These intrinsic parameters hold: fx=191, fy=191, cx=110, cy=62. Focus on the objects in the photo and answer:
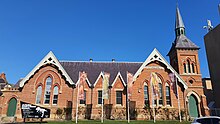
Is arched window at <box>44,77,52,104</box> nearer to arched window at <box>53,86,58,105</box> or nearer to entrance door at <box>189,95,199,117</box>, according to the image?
arched window at <box>53,86,58,105</box>

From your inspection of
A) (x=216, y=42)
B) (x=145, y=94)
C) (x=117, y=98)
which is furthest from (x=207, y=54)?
(x=117, y=98)

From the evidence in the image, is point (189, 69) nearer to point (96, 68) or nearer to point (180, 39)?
point (180, 39)

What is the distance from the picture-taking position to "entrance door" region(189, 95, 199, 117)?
1144 inches

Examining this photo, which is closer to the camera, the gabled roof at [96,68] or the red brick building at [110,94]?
the red brick building at [110,94]

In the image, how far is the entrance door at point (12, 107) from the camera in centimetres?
2719

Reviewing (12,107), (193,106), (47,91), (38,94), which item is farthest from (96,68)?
(193,106)

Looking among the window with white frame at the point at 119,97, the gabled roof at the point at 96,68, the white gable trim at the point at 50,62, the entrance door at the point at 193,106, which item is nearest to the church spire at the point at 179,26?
the gabled roof at the point at 96,68

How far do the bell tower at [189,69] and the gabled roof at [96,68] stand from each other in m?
7.00

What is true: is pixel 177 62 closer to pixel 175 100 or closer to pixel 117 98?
pixel 175 100

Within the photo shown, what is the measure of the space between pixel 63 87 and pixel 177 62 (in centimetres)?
1936

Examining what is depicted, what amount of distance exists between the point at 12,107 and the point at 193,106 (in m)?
27.0

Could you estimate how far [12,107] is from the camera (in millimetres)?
27500

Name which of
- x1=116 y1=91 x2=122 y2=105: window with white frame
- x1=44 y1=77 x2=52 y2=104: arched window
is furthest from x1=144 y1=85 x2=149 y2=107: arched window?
x1=44 y1=77 x2=52 y2=104: arched window

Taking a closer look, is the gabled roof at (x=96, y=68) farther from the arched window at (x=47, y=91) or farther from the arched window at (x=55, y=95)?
the arched window at (x=47, y=91)
